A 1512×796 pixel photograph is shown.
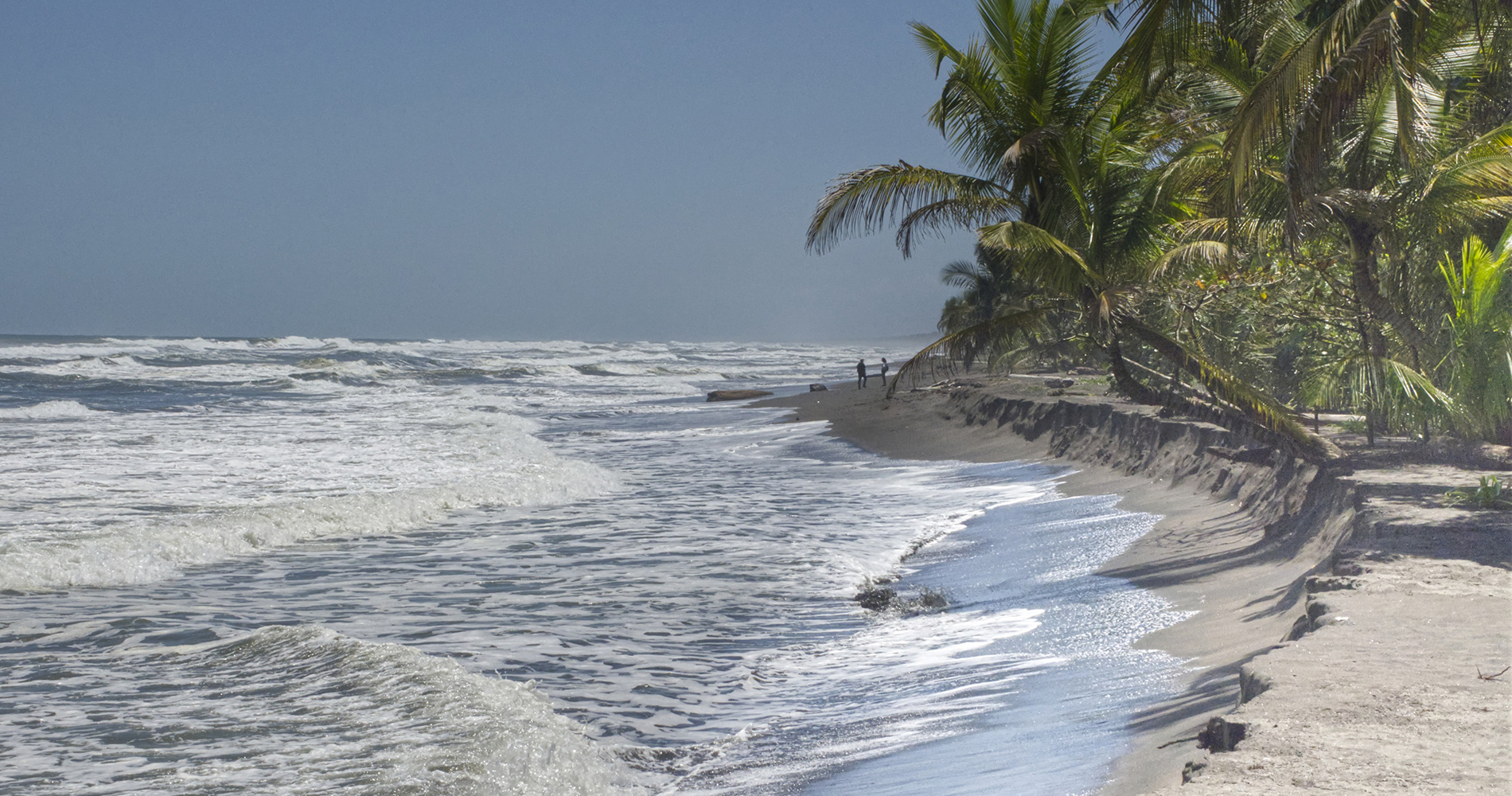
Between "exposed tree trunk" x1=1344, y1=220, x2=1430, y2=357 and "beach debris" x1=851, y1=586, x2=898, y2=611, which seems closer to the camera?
"beach debris" x1=851, y1=586, x2=898, y2=611

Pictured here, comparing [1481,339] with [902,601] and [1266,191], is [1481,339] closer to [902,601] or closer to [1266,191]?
[1266,191]

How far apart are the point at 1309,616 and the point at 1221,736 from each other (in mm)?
1696

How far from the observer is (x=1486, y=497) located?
21.1ft

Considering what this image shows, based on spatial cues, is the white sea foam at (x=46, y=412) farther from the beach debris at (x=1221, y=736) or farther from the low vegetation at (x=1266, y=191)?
the beach debris at (x=1221, y=736)

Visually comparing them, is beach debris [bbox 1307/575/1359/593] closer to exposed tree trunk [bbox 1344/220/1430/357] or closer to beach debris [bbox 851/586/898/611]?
beach debris [bbox 851/586/898/611]

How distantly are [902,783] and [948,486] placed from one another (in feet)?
32.0

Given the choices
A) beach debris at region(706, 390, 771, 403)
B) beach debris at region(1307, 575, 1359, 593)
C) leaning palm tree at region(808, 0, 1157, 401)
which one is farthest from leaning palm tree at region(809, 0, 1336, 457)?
beach debris at region(706, 390, 771, 403)

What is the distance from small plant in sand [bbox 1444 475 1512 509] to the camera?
6.36 m

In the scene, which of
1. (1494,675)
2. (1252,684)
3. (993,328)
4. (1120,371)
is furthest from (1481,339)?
(1252,684)

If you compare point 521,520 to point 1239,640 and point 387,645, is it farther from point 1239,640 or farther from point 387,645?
point 1239,640

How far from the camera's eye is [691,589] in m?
7.69

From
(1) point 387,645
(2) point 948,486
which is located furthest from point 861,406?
(1) point 387,645

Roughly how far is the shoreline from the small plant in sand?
0.21 m

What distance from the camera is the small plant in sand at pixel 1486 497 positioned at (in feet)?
20.9
